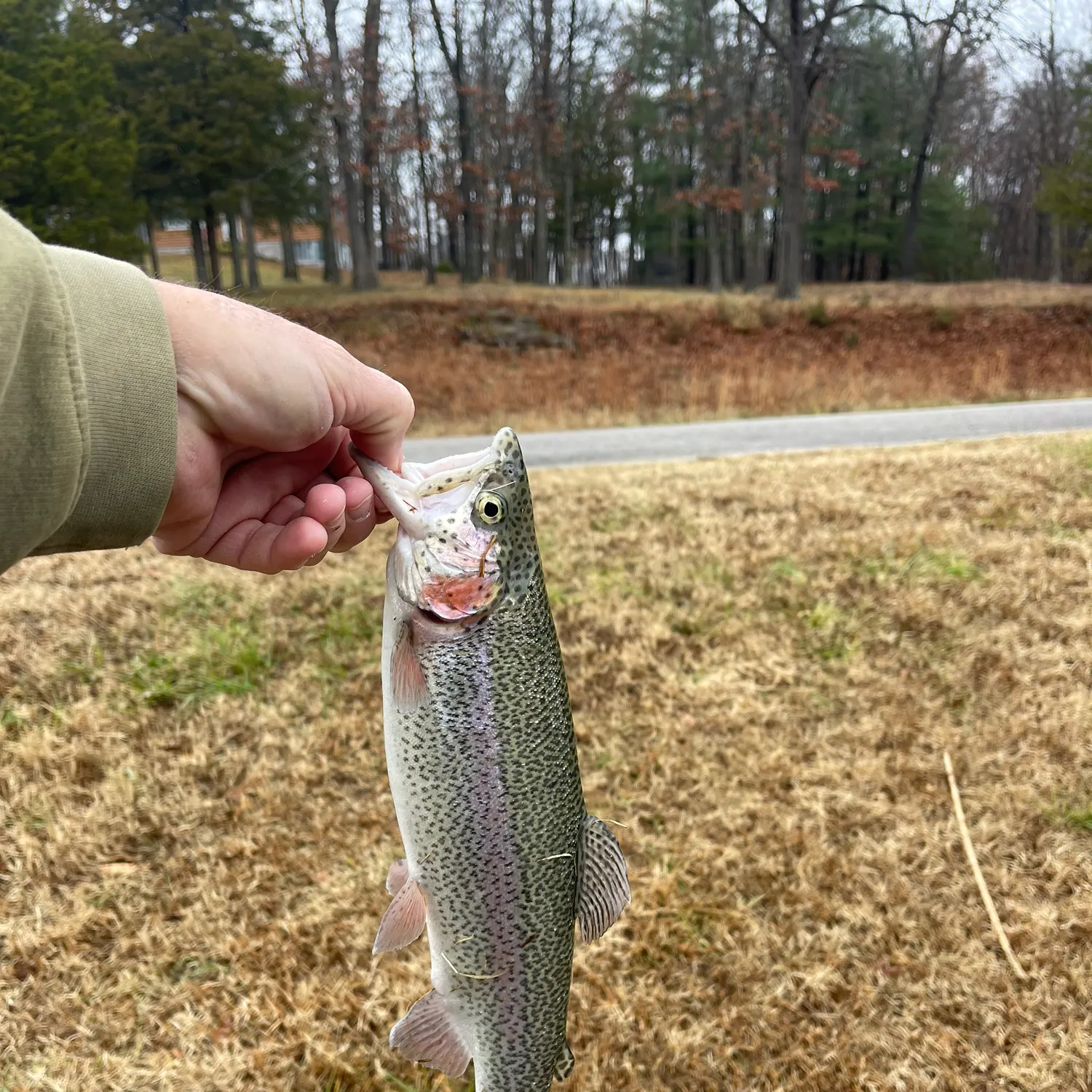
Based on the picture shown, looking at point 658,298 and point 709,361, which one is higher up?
point 658,298

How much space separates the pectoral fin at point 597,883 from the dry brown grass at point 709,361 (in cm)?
977

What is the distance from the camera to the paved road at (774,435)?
8.52 meters

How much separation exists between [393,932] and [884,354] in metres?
18.4

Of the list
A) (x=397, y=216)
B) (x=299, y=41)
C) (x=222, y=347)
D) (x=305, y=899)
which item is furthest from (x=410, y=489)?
(x=397, y=216)

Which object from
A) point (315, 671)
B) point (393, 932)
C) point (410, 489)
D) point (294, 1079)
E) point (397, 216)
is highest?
point (397, 216)

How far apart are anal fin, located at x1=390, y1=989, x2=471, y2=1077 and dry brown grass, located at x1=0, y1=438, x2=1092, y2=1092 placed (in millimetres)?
947

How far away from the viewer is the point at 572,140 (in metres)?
34.0

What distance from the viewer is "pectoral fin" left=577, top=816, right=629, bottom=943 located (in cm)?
164

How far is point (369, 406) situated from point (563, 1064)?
1.33 meters

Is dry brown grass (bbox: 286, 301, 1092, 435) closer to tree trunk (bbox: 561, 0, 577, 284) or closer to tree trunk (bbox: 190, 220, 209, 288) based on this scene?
tree trunk (bbox: 190, 220, 209, 288)

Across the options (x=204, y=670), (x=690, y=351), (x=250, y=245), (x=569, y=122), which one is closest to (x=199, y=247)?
(x=250, y=245)

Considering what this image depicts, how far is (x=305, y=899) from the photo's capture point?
2.96 metres

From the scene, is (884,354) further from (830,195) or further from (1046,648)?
(830,195)

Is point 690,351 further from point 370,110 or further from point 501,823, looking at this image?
point 501,823
